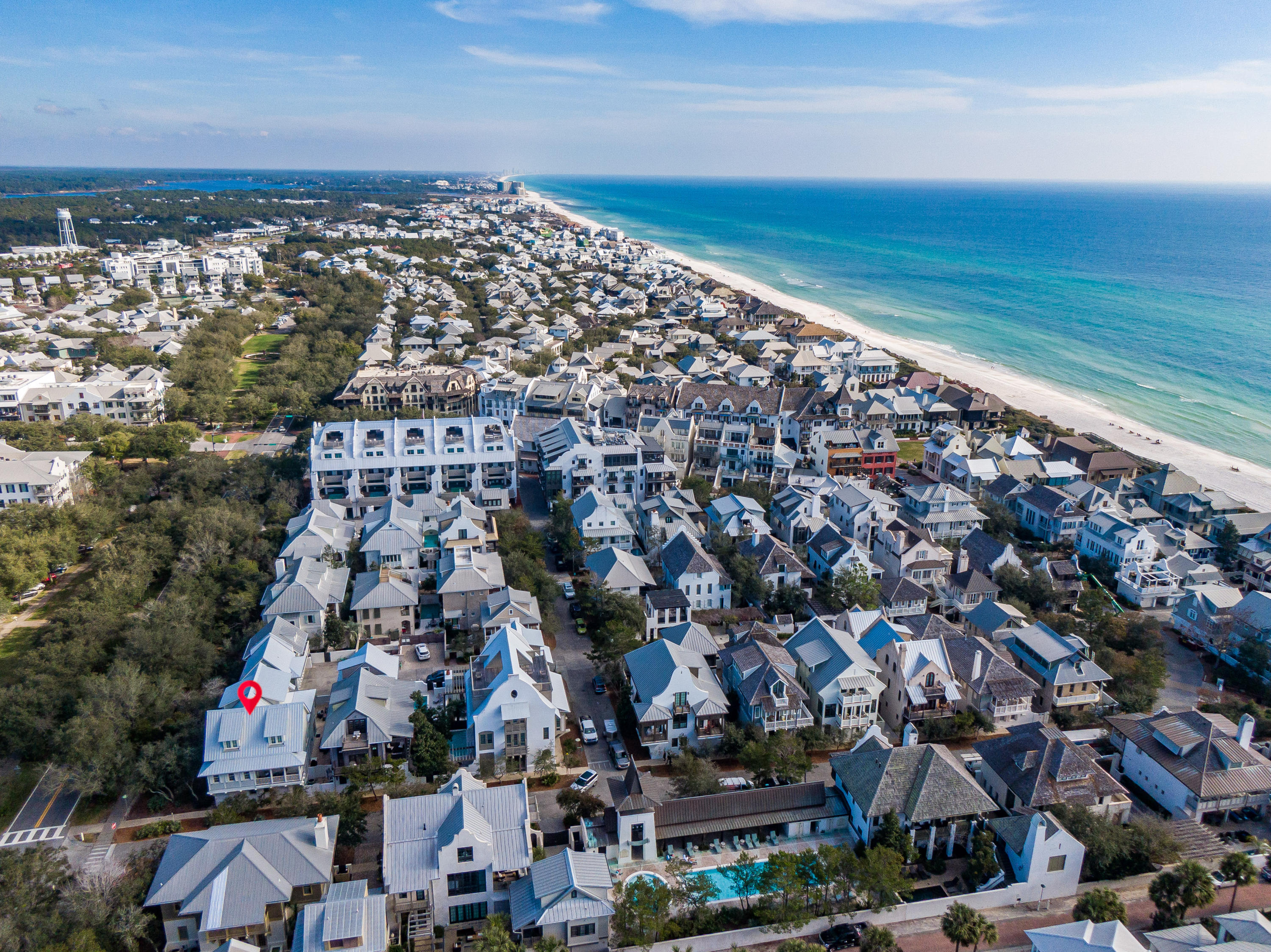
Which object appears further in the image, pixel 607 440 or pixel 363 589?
pixel 607 440

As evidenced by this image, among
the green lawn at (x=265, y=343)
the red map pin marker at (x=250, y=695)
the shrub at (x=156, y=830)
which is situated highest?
the green lawn at (x=265, y=343)

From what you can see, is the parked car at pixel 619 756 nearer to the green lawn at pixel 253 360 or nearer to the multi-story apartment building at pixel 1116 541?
the multi-story apartment building at pixel 1116 541

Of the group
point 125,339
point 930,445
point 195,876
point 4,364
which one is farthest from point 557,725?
point 125,339

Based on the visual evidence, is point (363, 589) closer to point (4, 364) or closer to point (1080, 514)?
point (1080, 514)

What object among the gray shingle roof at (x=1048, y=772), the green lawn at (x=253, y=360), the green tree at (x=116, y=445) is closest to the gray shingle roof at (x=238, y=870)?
the gray shingle roof at (x=1048, y=772)

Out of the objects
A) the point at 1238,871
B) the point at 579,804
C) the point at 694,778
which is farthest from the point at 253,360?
the point at 1238,871

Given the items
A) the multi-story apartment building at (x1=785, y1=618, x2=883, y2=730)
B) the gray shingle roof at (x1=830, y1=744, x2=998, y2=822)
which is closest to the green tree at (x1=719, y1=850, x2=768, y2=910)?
the gray shingle roof at (x1=830, y1=744, x2=998, y2=822)

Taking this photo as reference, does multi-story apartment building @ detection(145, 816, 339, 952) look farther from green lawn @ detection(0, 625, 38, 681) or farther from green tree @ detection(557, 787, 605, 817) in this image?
green lawn @ detection(0, 625, 38, 681)
